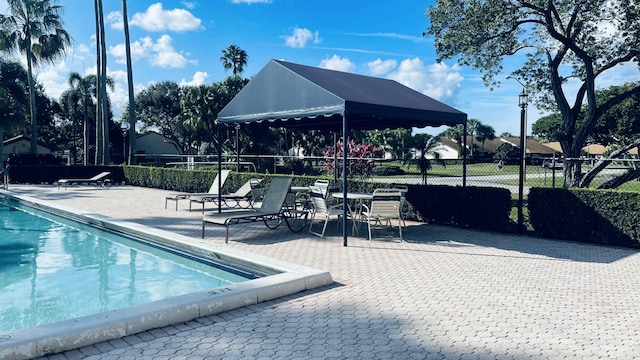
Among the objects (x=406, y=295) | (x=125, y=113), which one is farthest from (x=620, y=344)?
(x=125, y=113)

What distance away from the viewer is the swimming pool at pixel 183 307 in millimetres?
3455

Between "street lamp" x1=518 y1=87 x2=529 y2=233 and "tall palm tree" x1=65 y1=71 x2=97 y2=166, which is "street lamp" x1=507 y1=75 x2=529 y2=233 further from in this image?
"tall palm tree" x1=65 y1=71 x2=97 y2=166

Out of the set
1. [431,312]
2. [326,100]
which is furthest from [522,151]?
[431,312]

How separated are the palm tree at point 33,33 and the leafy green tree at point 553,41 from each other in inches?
927

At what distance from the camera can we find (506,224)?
9.41m

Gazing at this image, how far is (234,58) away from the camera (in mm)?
45062

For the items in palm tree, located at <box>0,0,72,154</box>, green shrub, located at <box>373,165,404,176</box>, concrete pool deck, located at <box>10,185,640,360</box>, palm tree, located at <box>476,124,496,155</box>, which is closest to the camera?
concrete pool deck, located at <box>10,185,640,360</box>

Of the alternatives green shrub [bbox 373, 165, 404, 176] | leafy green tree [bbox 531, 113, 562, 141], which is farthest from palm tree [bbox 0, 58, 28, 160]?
leafy green tree [bbox 531, 113, 562, 141]

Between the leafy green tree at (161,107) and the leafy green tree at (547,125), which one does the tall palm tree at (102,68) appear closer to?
the leafy green tree at (161,107)

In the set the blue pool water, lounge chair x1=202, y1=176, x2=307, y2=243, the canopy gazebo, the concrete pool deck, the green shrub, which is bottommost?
the blue pool water

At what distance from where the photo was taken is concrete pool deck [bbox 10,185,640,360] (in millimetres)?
3598

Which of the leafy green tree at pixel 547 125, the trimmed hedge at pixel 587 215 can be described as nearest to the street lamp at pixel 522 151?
the trimmed hedge at pixel 587 215

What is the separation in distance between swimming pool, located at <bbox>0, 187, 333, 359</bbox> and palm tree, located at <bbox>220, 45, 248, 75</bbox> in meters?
39.6

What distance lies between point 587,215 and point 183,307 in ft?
24.2
